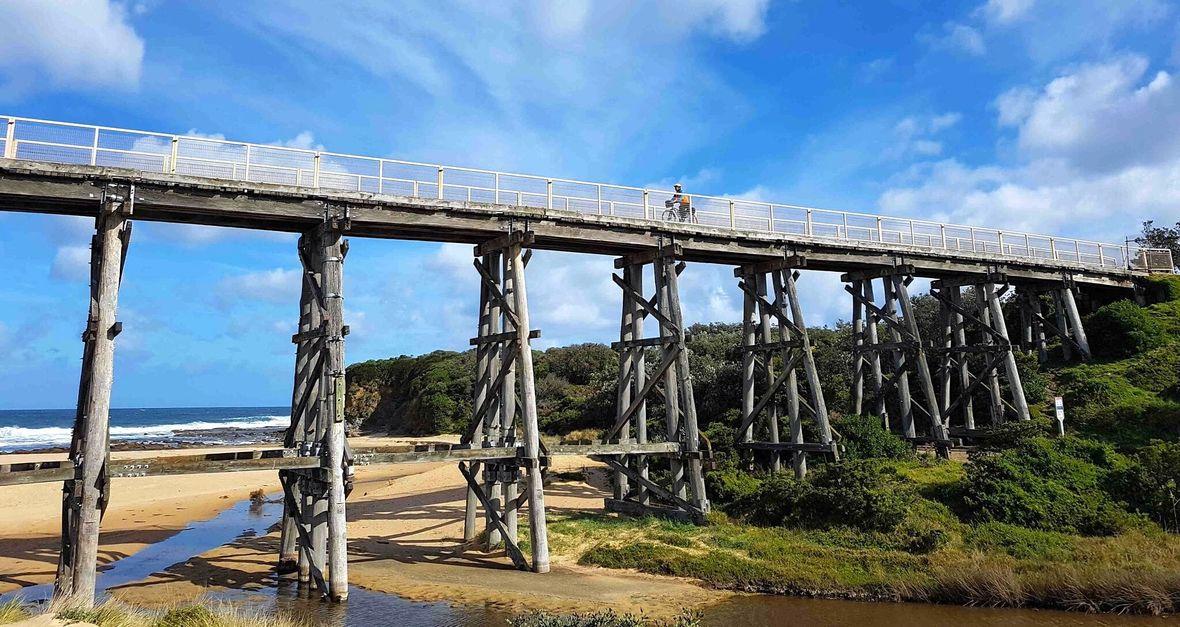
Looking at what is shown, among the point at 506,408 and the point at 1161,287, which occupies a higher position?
the point at 1161,287

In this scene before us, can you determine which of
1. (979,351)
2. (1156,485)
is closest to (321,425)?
(1156,485)

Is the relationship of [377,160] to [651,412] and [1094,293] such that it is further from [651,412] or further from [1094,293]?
[1094,293]

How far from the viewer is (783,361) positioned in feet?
67.1

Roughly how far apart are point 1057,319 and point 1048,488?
48.9 ft

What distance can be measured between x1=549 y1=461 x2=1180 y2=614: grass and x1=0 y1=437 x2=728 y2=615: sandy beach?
0.83 meters

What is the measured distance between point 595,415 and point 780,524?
1834 cm

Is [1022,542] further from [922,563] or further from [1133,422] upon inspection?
[1133,422]

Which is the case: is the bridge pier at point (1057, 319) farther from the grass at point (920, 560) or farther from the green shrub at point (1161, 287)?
the grass at point (920, 560)

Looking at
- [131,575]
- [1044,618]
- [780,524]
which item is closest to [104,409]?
[131,575]

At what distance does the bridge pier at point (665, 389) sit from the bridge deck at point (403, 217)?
0.74 metres

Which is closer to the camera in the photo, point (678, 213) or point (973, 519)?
point (973, 519)

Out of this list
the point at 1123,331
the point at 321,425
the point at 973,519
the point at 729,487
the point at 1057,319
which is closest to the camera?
the point at 321,425

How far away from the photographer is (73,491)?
1150 cm

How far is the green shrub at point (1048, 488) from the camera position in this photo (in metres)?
14.9
